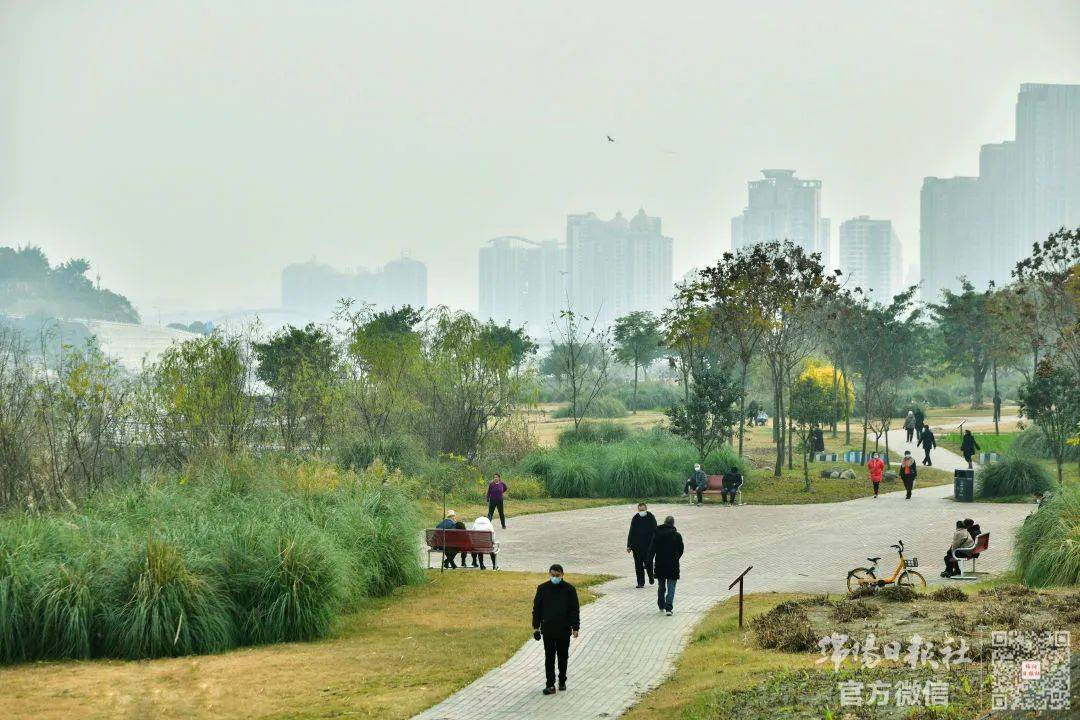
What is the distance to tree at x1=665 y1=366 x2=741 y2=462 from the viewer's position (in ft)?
108

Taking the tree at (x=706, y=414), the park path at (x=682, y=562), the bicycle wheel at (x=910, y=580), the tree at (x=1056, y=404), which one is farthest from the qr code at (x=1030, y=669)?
the tree at (x=706, y=414)

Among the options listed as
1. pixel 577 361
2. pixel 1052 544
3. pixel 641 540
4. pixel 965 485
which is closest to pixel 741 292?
pixel 965 485

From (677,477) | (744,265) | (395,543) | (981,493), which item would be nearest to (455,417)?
(677,477)

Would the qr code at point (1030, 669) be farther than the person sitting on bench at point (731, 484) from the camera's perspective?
No

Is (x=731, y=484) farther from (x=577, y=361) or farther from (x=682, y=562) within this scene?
(x=577, y=361)

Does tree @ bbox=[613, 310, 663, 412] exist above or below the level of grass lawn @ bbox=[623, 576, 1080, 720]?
above

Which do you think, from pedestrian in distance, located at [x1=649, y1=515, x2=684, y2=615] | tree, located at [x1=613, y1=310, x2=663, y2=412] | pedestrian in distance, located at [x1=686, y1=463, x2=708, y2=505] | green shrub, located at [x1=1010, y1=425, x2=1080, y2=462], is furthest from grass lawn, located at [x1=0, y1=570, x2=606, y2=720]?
tree, located at [x1=613, y1=310, x2=663, y2=412]

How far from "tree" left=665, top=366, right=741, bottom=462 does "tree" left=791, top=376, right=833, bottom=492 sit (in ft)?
9.22

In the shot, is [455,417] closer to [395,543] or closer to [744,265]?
[744,265]

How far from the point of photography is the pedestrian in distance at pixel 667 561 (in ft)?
51.3

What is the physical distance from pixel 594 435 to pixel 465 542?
2028 centimetres

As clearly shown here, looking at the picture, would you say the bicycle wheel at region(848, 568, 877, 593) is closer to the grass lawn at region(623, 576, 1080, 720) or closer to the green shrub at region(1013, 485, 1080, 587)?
the grass lawn at region(623, 576, 1080, 720)

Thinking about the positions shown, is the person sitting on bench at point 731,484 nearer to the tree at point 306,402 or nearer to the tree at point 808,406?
the tree at point 808,406

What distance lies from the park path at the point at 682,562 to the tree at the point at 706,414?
433 cm
